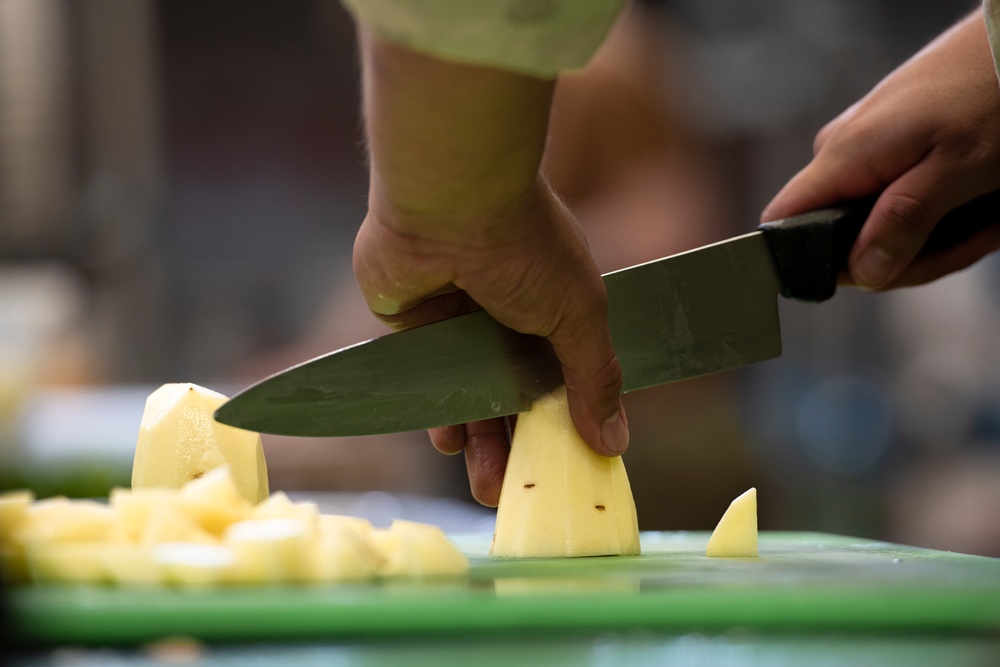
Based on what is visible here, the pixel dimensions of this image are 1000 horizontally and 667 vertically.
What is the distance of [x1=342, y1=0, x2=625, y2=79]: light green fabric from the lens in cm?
100

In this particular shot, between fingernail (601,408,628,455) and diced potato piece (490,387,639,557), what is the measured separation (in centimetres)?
3

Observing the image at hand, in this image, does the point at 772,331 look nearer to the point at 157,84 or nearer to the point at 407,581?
the point at 407,581

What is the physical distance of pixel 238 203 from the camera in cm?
560

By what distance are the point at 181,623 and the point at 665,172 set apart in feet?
9.71

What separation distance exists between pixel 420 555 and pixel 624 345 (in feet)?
1.99

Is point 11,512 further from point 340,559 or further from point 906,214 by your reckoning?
point 906,214

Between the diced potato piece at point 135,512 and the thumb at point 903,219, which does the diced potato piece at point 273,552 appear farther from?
the thumb at point 903,219

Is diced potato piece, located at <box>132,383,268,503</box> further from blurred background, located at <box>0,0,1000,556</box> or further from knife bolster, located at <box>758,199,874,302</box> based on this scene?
blurred background, located at <box>0,0,1000,556</box>

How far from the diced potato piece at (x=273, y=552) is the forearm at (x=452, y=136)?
374mm

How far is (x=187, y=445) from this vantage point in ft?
4.60

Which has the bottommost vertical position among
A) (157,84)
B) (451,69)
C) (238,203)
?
(451,69)

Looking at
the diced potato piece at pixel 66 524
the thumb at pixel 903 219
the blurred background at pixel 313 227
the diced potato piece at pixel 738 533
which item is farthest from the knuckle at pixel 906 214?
the blurred background at pixel 313 227

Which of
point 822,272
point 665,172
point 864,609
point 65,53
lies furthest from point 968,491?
point 65,53

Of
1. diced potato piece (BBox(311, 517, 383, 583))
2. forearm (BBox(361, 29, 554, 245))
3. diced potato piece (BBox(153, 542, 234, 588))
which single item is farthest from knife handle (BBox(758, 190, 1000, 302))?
diced potato piece (BBox(153, 542, 234, 588))
